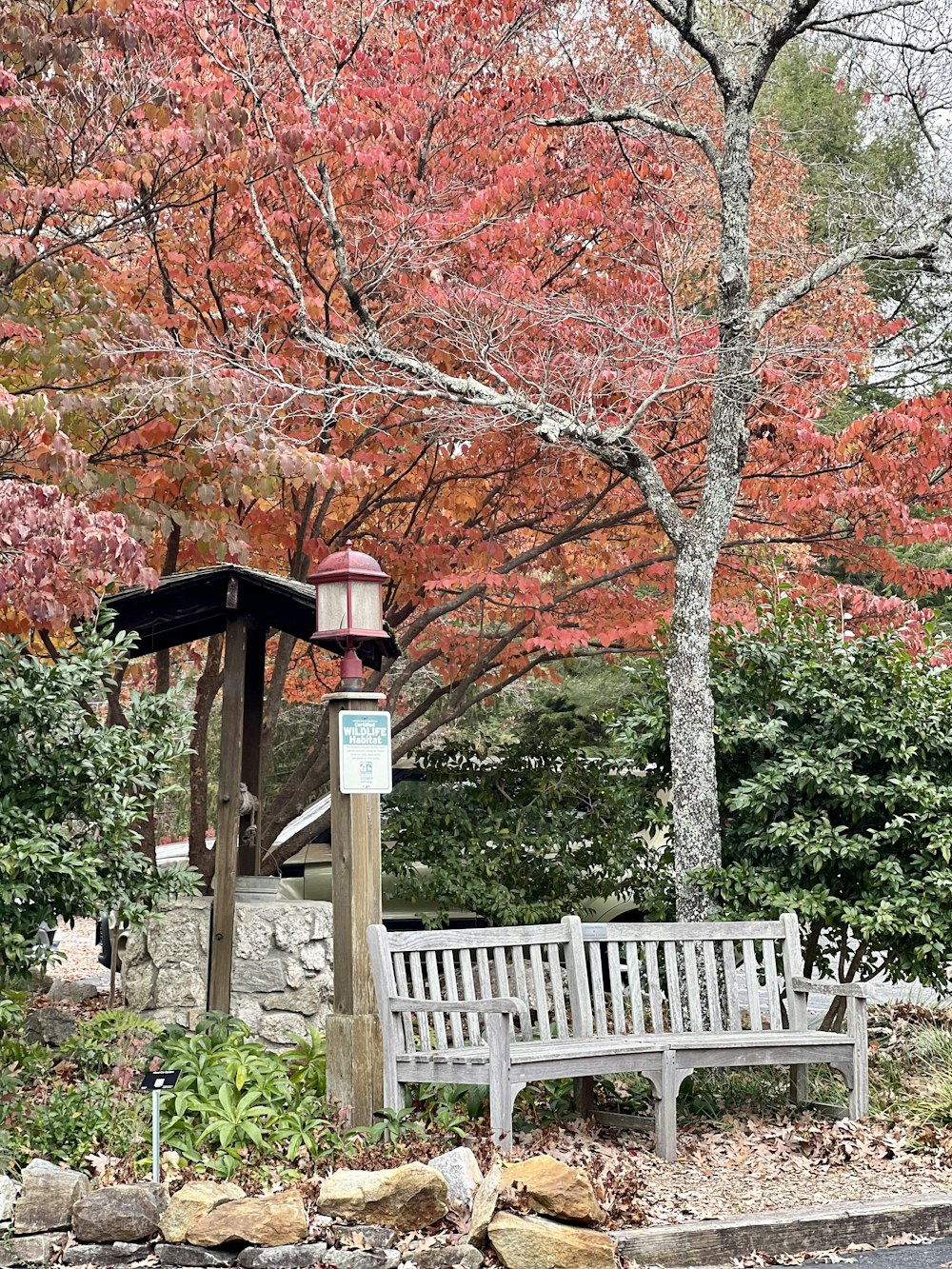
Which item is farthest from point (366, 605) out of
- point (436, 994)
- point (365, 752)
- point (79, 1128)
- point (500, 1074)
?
point (79, 1128)

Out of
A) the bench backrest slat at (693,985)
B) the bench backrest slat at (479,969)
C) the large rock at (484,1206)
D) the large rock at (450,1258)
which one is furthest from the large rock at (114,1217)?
the bench backrest slat at (693,985)

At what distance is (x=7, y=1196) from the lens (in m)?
5.00

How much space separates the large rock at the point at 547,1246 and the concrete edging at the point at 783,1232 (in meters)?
0.22

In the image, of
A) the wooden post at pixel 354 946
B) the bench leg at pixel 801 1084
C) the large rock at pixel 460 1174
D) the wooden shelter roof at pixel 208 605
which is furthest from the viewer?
the wooden shelter roof at pixel 208 605

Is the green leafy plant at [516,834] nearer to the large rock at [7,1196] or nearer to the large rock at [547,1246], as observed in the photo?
the large rock at [547,1246]

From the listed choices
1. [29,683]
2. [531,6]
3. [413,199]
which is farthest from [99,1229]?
[531,6]

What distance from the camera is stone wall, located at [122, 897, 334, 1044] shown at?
7434 millimetres

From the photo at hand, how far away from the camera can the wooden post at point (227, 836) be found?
292 inches

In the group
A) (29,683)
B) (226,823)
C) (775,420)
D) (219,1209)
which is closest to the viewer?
(219,1209)

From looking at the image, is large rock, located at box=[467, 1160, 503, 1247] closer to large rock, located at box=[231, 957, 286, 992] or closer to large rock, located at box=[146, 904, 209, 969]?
large rock, located at box=[231, 957, 286, 992]

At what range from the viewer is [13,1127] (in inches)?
227

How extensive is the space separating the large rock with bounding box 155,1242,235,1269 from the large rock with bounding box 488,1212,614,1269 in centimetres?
94

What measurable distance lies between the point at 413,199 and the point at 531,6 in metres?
1.43

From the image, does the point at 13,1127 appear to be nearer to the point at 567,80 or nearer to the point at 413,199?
the point at 413,199
